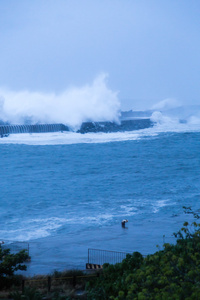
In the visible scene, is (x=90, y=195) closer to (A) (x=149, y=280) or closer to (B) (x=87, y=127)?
(A) (x=149, y=280)

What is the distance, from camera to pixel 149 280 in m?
7.06

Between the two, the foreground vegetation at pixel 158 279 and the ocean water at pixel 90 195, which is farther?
the ocean water at pixel 90 195

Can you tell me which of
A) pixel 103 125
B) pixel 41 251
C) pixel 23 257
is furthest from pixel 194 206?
pixel 103 125

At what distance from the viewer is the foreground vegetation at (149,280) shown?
6.59 meters

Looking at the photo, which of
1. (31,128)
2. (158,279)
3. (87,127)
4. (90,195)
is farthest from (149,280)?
(87,127)

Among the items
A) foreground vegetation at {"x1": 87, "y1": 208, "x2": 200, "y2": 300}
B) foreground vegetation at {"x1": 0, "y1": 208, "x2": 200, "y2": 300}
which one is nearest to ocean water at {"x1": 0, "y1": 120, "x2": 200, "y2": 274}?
foreground vegetation at {"x1": 0, "y1": 208, "x2": 200, "y2": 300}

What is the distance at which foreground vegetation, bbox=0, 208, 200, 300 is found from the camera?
659 centimetres

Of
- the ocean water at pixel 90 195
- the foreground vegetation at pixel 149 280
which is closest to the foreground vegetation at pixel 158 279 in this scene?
the foreground vegetation at pixel 149 280

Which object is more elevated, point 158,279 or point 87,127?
point 87,127

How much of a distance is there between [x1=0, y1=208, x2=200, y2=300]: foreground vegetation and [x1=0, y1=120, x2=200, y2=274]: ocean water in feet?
13.8

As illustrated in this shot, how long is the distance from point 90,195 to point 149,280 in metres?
20.9

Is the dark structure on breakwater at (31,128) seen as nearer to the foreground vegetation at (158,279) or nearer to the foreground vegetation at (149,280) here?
the foreground vegetation at (149,280)

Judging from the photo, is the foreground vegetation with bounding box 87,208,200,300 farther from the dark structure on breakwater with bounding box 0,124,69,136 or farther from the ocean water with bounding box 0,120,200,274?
the dark structure on breakwater with bounding box 0,124,69,136

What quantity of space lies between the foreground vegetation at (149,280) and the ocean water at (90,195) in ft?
13.8
